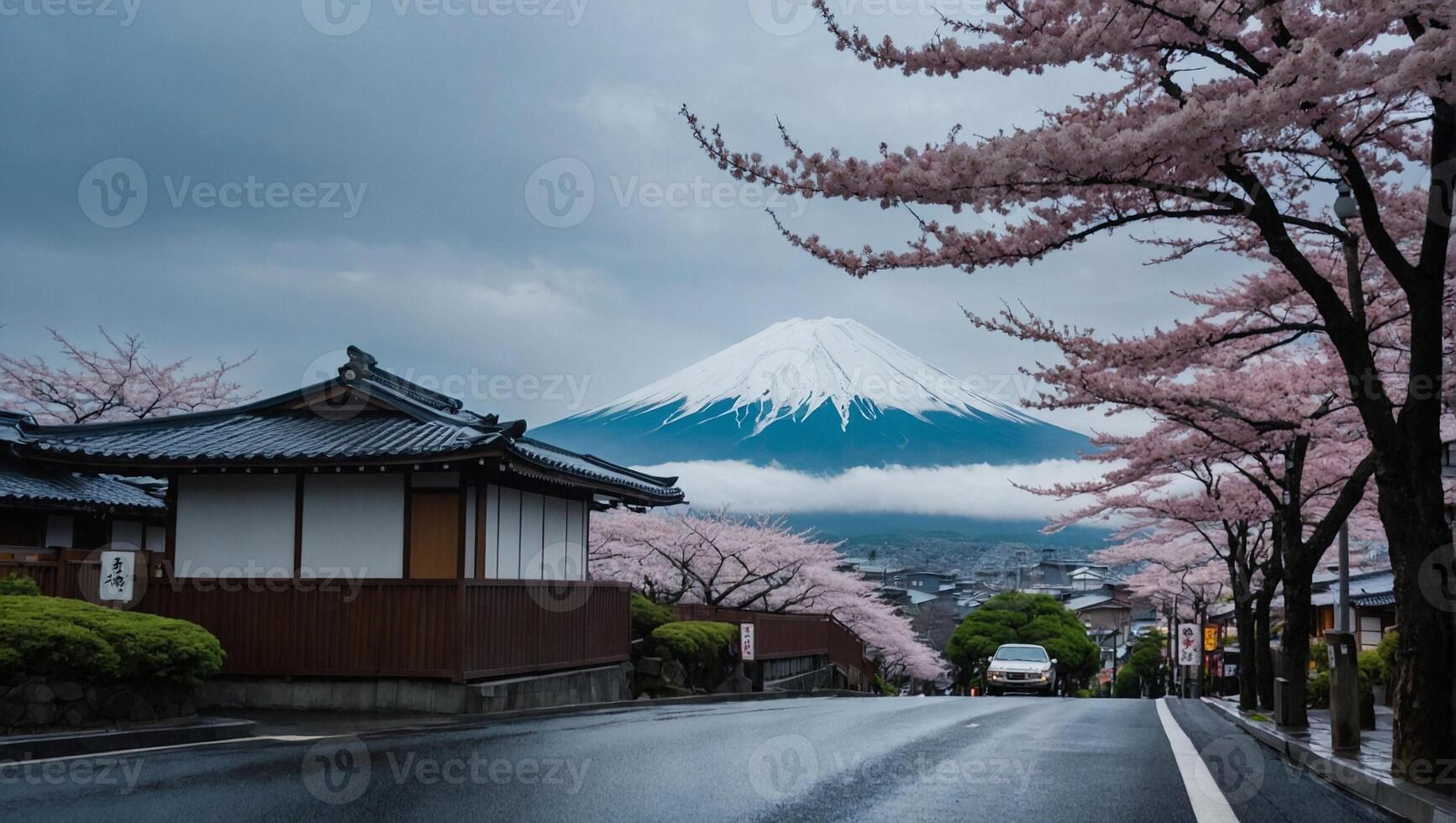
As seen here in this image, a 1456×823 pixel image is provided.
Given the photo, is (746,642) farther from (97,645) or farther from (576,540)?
(97,645)

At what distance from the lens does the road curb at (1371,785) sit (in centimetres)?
671

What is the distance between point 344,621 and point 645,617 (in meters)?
9.87

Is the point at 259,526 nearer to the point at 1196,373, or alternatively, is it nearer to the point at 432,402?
the point at 432,402

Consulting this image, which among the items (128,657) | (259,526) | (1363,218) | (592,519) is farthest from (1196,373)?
(592,519)

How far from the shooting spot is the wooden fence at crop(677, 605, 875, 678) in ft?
93.9

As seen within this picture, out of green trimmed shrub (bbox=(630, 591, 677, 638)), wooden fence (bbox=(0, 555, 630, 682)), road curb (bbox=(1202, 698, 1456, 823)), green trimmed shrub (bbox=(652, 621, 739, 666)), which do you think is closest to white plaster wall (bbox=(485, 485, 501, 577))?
wooden fence (bbox=(0, 555, 630, 682))

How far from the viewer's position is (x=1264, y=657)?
19.2m

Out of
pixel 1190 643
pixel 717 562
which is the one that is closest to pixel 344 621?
pixel 717 562

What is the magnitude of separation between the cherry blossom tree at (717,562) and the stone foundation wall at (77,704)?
23.3 metres

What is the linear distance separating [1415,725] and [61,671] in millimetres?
10734

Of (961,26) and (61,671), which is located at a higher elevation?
(961,26)

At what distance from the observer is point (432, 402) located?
68.0 ft

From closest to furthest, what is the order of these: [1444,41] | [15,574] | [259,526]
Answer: [1444,41] → [15,574] → [259,526]

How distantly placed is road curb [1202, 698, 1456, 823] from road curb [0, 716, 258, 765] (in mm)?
9470
